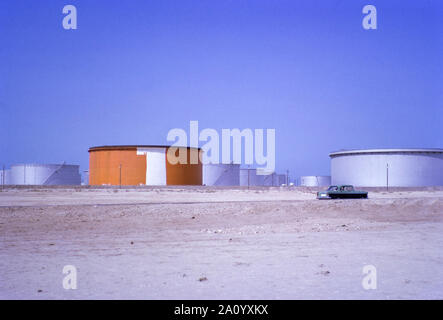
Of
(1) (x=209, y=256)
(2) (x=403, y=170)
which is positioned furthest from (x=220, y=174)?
(1) (x=209, y=256)

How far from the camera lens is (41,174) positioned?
73750 mm

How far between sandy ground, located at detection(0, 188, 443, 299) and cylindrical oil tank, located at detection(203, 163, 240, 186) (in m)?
60.9

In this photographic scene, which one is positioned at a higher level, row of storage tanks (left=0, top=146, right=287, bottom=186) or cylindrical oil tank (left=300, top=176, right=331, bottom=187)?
row of storage tanks (left=0, top=146, right=287, bottom=186)

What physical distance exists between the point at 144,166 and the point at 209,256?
173 feet

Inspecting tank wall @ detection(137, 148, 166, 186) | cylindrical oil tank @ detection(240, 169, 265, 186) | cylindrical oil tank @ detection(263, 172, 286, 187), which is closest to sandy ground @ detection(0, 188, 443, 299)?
tank wall @ detection(137, 148, 166, 186)

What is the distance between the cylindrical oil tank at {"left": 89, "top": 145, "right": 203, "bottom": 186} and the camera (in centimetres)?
→ 5997

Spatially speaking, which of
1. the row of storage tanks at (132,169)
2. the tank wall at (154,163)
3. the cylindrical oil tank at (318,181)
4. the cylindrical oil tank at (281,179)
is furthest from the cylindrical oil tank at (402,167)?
the cylindrical oil tank at (281,179)

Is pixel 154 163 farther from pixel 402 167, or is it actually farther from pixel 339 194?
pixel 339 194

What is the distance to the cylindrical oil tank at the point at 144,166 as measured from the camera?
197ft

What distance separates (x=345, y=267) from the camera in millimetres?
7621

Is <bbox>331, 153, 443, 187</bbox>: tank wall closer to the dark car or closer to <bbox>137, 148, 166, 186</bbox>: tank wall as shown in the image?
<bbox>137, 148, 166, 186</bbox>: tank wall

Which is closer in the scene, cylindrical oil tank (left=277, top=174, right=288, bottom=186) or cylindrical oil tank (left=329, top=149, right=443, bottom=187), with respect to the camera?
cylindrical oil tank (left=329, top=149, right=443, bottom=187)

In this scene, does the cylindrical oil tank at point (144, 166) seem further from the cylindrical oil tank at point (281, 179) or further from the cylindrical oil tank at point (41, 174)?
the cylindrical oil tank at point (281, 179)
